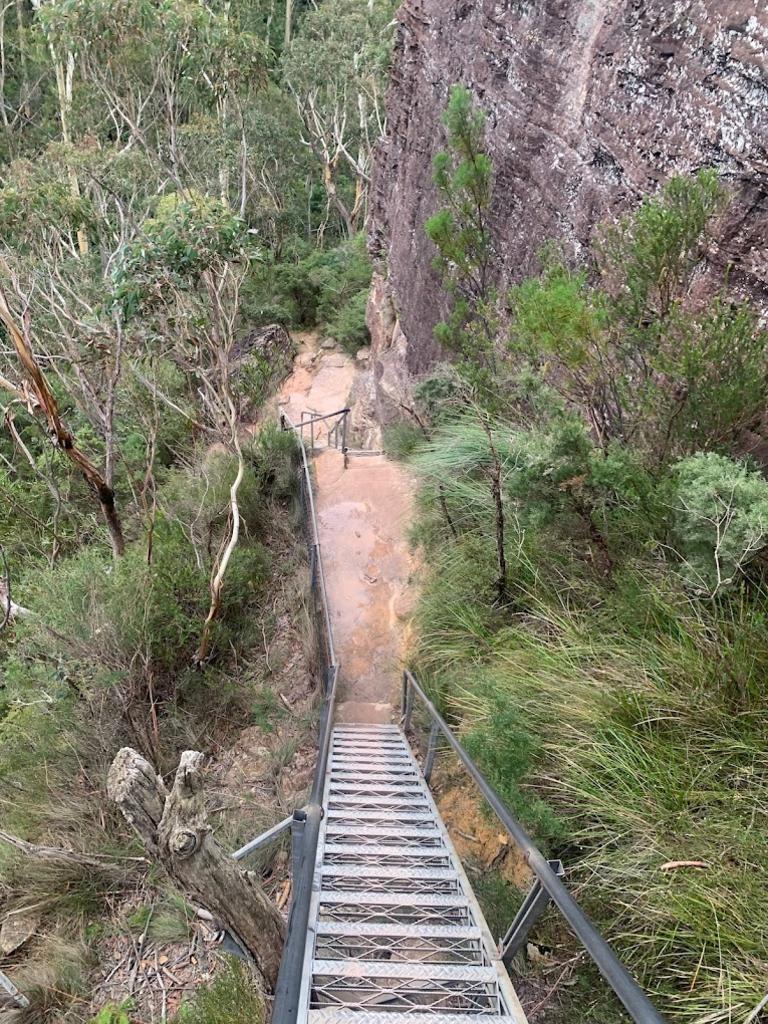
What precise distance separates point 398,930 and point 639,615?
2431 millimetres

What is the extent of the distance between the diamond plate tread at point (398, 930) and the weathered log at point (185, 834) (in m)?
0.38

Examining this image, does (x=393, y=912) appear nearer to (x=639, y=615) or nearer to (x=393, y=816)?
(x=393, y=816)

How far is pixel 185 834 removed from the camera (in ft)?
8.64

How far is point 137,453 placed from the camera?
43.7ft

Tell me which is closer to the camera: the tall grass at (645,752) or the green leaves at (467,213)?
the tall grass at (645,752)

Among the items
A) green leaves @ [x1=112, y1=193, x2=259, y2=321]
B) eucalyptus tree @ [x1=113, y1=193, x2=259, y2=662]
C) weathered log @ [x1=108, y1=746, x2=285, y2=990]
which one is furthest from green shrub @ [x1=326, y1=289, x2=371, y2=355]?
weathered log @ [x1=108, y1=746, x2=285, y2=990]

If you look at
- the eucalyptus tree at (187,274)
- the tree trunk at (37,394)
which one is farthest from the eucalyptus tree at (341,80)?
the tree trunk at (37,394)

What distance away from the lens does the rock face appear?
4.48m

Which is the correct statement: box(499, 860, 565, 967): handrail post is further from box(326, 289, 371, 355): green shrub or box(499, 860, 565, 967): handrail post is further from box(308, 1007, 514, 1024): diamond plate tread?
box(326, 289, 371, 355): green shrub

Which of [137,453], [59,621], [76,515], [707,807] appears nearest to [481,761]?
[707,807]

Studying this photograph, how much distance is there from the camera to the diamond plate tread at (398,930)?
2799 mm

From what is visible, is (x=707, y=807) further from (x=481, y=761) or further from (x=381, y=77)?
(x=381, y=77)

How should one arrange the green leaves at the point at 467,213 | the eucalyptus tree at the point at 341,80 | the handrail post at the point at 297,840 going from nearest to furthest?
the handrail post at the point at 297,840 < the green leaves at the point at 467,213 < the eucalyptus tree at the point at 341,80

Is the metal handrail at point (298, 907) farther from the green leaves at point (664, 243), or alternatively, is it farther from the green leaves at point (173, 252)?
the green leaves at point (173, 252)
